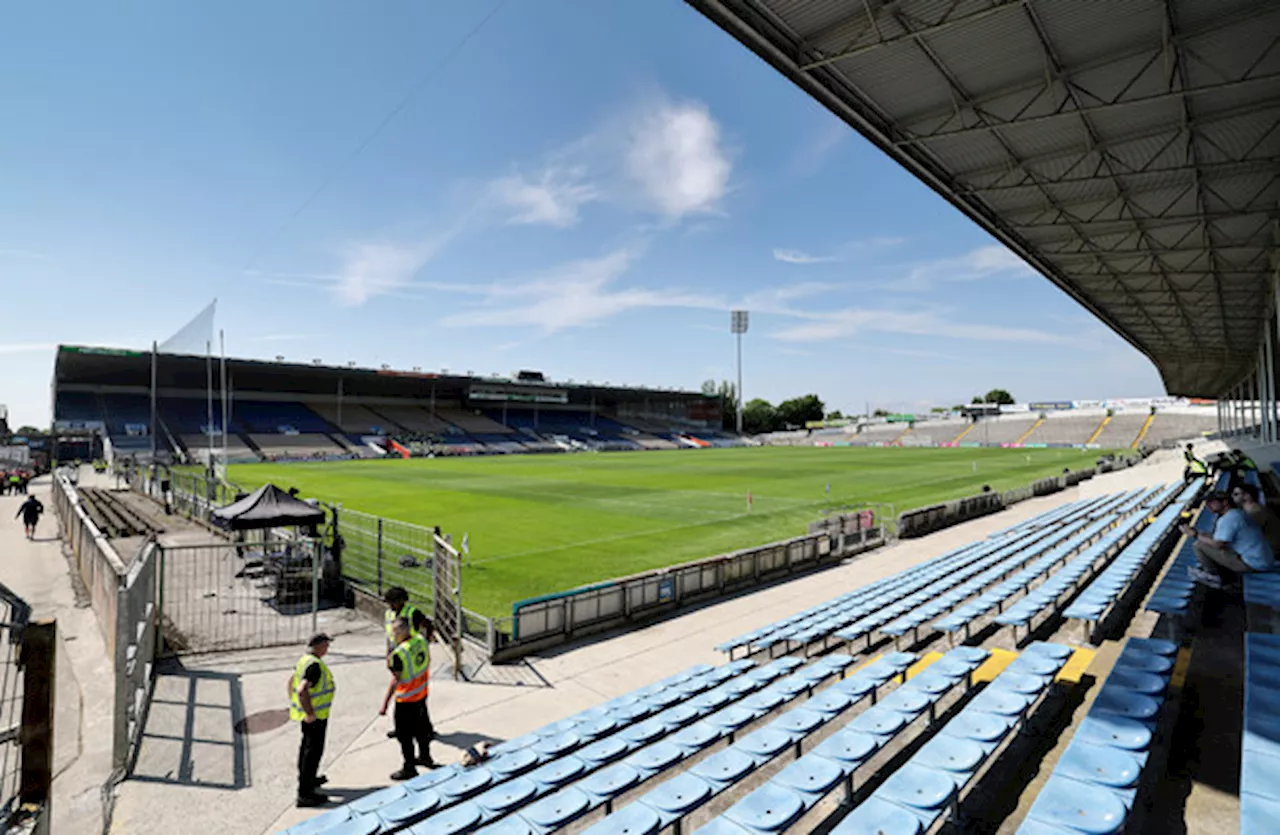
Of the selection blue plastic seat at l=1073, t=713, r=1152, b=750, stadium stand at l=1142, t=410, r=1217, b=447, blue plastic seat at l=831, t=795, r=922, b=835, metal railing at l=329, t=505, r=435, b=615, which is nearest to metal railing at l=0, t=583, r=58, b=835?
blue plastic seat at l=831, t=795, r=922, b=835

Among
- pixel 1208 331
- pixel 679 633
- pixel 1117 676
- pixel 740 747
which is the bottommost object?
pixel 679 633

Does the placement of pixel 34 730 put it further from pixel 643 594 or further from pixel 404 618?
pixel 643 594

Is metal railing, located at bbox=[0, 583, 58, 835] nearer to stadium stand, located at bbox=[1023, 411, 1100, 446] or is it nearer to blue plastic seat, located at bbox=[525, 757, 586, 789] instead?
blue plastic seat, located at bbox=[525, 757, 586, 789]

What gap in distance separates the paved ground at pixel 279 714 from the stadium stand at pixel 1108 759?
528 centimetres

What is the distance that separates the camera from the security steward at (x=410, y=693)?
5.95m

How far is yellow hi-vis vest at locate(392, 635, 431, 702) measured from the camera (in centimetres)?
594

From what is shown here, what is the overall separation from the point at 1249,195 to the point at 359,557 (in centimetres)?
2069

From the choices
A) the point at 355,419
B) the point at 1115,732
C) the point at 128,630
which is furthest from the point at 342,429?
the point at 1115,732

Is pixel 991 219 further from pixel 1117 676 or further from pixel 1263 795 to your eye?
pixel 1263 795

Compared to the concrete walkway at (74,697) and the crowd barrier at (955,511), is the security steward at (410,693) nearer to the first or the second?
the concrete walkway at (74,697)

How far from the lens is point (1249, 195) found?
13.1 meters

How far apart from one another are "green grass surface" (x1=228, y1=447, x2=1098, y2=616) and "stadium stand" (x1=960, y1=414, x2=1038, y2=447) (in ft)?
126

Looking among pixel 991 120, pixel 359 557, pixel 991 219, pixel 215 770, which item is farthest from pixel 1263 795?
pixel 359 557

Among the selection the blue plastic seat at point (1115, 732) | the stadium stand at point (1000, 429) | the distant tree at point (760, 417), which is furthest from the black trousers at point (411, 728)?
the distant tree at point (760, 417)
